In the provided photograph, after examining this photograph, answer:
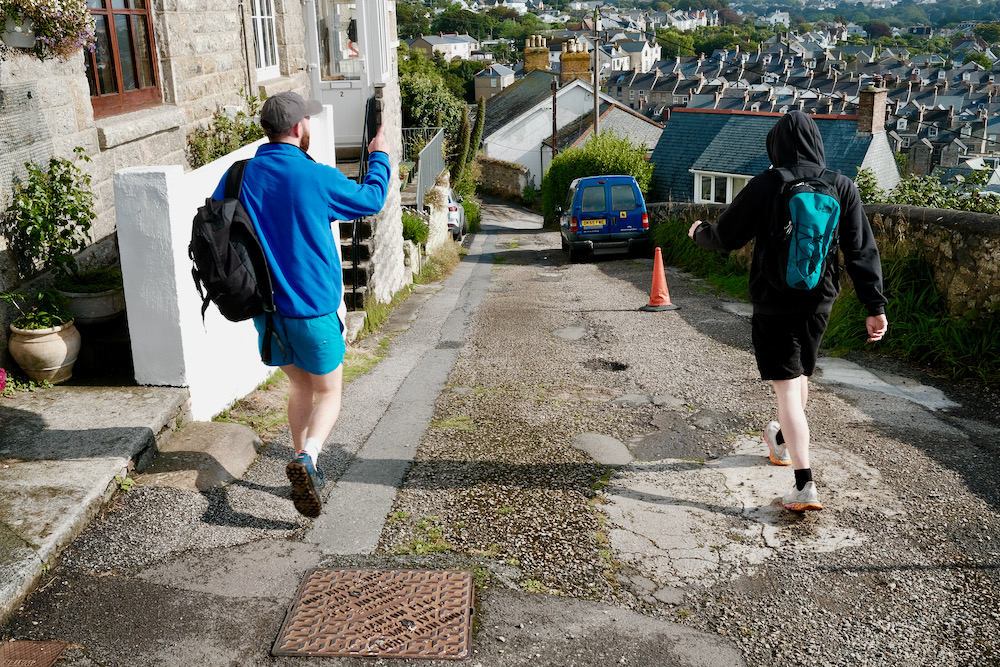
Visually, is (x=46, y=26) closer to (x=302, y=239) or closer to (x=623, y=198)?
(x=302, y=239)

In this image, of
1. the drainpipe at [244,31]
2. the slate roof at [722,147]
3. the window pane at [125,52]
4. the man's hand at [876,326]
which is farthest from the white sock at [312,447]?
the slate roof at [722,147]

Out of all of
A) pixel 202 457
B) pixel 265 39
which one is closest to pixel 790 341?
pixel 202 457

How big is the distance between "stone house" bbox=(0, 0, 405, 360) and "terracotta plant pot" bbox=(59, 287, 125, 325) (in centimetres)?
31

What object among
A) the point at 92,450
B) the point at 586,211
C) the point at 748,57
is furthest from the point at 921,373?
the point at 748,57

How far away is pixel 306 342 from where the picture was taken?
3.63 meters

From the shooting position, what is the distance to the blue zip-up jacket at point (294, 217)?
353cm

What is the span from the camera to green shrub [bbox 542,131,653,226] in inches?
1326

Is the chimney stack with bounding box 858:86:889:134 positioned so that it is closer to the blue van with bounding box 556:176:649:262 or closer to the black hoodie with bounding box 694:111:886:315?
the blue van with bounding box 556:176:649:262

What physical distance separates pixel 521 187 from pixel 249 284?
52.7m

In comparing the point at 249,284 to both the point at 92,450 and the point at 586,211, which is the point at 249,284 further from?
the point at 586,211

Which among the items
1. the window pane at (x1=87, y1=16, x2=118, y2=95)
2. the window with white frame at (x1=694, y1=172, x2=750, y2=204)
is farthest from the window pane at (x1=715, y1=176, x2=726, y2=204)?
the window pane at (x1=87, y1=16, x2=118, y2=95)

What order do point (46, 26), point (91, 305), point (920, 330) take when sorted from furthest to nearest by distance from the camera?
point (920, 330) < point (91, 305) < point (46, 26)

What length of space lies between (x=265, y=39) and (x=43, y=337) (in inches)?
252

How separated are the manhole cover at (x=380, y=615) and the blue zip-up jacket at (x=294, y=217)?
1.11 metres
